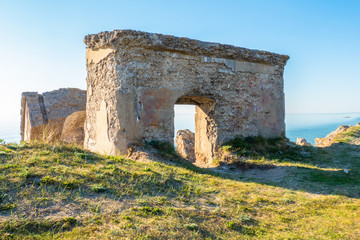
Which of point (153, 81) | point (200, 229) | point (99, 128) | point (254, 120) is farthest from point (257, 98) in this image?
point (200, 229)

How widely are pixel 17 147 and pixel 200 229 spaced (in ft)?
12.3

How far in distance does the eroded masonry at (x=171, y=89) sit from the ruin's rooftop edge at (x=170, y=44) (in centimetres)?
2

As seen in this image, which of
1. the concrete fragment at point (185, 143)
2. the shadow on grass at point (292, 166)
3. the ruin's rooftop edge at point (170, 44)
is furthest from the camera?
the concrete fragment at point (185, 143)

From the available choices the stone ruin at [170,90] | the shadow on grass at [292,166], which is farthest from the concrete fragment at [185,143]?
the shadow on grass at [292,166]

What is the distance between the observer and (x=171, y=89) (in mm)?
7352

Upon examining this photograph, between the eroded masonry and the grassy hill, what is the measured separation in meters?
1.43

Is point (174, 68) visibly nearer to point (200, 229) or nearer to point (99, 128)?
point (99, 128)

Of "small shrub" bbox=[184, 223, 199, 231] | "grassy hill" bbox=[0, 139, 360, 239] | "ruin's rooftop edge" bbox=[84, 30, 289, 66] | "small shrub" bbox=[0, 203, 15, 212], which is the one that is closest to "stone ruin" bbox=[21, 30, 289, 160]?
"ruin's rooftop edge" bbox=[84, 30, 289, 66]

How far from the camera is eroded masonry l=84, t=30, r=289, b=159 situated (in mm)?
6840

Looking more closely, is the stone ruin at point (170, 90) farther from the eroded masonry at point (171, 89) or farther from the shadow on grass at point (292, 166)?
the shadow on grass at point (292, 166)

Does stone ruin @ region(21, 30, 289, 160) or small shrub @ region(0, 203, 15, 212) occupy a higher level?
stone ruin @ region(21, 30, 289, 160)

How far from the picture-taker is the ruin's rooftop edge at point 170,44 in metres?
6.81

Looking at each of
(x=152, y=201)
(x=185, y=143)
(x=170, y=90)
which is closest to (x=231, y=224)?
(x=152, y=201)

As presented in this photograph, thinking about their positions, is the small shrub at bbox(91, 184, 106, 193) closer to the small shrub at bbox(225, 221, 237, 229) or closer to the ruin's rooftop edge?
the small shrub at bbox(225, 221, 237, 229)
